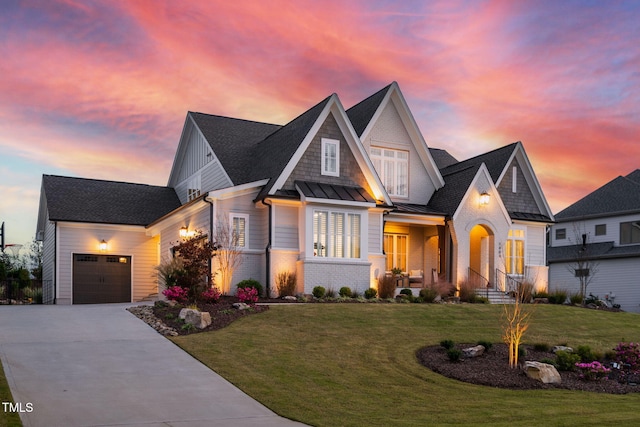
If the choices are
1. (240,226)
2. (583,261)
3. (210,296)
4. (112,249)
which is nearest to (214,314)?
(210,296)

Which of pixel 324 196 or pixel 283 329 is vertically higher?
pixel 324 196

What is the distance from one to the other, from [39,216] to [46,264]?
4.15 metres

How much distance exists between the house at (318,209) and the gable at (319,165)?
4cm

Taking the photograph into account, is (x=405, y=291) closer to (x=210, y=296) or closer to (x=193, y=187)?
(x=210, y=296)

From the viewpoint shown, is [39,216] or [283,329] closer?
[283,329]

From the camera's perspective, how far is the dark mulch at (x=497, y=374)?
1282cm

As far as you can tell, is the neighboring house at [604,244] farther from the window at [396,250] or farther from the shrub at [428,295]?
the shrub at [428,295]

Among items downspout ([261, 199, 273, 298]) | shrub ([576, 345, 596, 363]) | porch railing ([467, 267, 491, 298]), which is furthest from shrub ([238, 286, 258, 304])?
porch railing ([467, 267, 491, 298])

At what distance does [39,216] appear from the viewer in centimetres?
3441

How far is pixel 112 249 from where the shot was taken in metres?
29.3

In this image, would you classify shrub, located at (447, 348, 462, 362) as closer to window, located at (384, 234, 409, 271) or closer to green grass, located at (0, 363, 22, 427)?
green grass, located at (0, 363, 22, 427)

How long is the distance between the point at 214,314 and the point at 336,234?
6942mm

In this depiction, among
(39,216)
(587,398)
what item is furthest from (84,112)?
(587,398)

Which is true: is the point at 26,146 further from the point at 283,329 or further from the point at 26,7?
the point at 283,329
